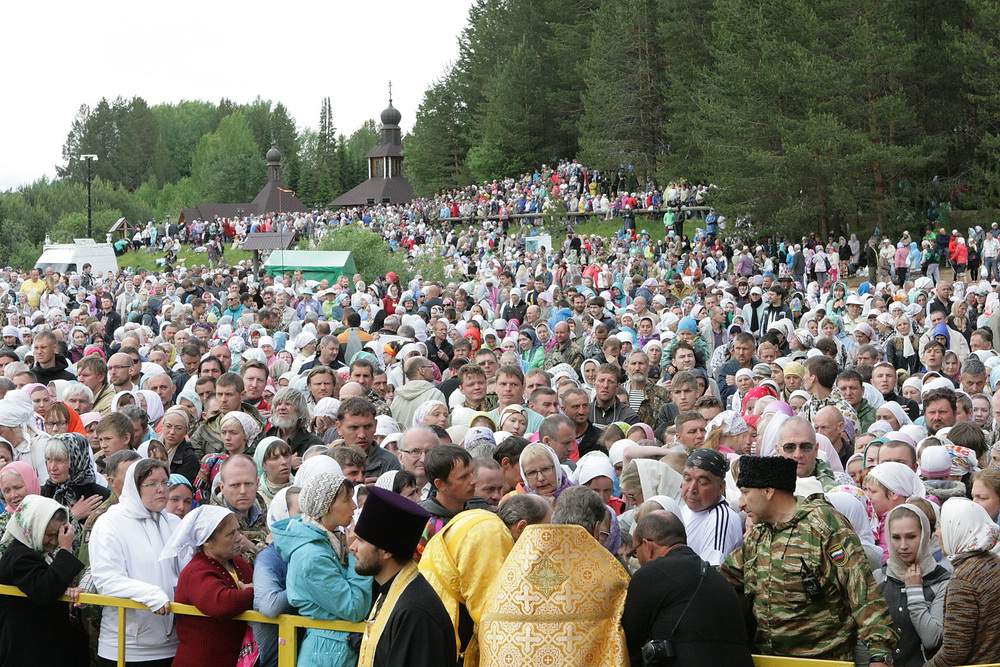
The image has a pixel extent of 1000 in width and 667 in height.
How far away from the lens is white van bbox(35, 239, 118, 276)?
4397cm

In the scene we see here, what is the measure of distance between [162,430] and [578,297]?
10080 mm

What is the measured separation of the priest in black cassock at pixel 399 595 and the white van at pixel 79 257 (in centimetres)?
4131

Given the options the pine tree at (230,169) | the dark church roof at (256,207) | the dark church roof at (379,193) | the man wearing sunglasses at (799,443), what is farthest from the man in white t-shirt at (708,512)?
the pine tree at (230,169)

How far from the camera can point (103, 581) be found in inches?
230

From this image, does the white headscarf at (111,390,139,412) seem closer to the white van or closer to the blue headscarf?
the blue headscarf

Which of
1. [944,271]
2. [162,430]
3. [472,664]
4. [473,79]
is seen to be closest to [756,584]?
[472,664]

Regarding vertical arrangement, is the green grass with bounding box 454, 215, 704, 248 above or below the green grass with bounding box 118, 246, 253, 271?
above

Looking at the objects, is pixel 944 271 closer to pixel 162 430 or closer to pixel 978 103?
pixel 978 103

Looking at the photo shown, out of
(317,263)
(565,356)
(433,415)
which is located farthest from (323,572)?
(317,263)

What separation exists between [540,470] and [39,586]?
252 centimetres

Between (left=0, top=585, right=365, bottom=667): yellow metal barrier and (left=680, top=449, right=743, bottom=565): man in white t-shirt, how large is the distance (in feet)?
5.65

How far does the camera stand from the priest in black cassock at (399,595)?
4.14m

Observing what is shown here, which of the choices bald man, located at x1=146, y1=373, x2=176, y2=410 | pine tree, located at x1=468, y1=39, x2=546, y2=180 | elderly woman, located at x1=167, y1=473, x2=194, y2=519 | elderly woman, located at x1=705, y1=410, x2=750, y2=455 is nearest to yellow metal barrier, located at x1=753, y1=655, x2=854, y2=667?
elderly woman, located at x1=167, y1=473, x2=194, y2=519

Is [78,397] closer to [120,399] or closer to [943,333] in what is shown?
[120,399]
